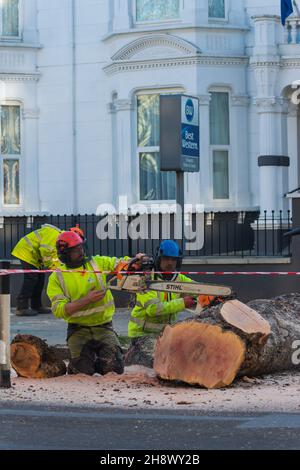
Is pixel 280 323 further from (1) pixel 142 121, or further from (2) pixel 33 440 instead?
(1) pixel 142 121

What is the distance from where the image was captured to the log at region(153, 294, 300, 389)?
11.6m

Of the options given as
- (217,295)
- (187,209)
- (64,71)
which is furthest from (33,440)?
(64,71)

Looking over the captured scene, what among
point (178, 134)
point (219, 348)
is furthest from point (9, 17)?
point (219, 348)

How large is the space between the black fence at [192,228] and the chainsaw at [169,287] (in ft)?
29.1

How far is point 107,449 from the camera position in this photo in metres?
8.63

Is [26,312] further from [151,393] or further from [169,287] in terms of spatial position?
[151,393]

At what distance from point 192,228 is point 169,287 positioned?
10278 millimetres

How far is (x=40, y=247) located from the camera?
19250mm

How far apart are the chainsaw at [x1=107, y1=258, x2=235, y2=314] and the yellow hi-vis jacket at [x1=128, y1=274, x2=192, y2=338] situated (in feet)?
0.61

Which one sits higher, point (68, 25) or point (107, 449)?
point (68, 25)

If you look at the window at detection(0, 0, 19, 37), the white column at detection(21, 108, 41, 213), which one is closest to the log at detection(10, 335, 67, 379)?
the white column at detection(21, 108, 41, 213)

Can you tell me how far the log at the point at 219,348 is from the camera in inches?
455

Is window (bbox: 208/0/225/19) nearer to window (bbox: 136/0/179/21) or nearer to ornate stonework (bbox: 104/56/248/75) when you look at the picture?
window (bbox: 136/0/179/21)

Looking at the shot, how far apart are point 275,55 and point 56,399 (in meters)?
12.3
